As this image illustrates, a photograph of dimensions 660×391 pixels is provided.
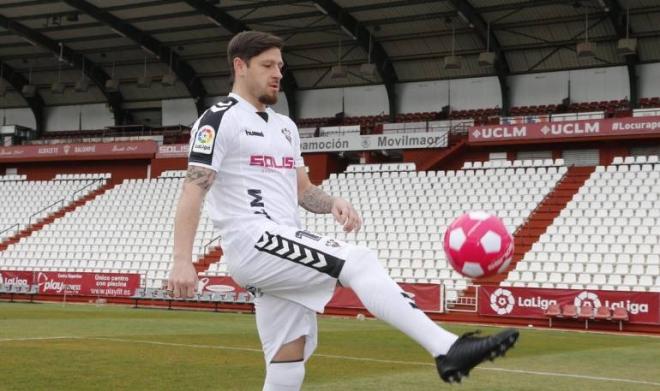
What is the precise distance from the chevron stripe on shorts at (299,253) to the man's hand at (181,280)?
0.44 metres

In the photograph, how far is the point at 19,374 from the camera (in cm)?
888

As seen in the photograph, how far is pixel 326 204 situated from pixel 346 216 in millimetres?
325

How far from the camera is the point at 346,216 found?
491 centimetres

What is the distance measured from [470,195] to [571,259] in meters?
6.41

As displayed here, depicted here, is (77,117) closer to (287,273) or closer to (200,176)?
(200,176)

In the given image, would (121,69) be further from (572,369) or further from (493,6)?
(572,369)

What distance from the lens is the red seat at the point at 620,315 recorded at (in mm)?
20688

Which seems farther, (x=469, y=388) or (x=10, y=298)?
(x=10, y=298)

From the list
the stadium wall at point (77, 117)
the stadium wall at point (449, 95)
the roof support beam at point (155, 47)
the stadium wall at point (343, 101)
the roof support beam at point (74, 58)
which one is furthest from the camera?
the stadium wall at point (77, 117)

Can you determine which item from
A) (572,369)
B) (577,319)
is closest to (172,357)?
(572,369)

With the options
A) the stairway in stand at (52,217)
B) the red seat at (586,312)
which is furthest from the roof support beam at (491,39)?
the stairway in stand at (52,217)

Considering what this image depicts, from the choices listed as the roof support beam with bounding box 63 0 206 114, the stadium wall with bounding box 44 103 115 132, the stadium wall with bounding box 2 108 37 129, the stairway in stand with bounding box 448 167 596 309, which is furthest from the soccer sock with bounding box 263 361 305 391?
the stadium wall with bounding box 2 108 37 129

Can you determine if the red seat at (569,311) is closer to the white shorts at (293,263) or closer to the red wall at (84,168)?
the white shorts at (293,263)

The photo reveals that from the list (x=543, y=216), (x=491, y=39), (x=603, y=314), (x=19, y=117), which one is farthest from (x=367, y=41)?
(x=19, y=117)
